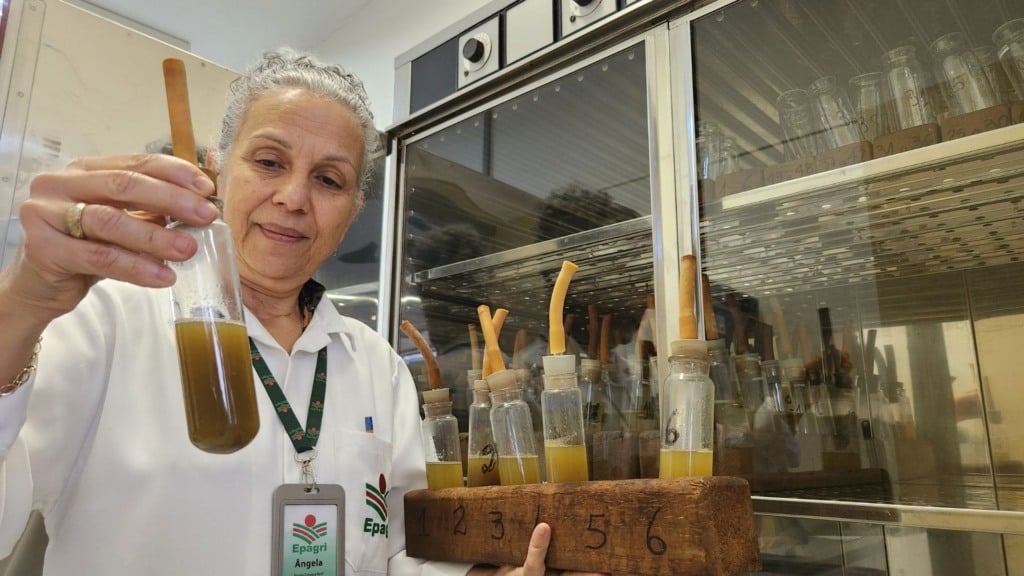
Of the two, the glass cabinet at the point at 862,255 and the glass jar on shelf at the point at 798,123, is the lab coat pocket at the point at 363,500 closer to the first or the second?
the glass cabinet at the point at 862,255

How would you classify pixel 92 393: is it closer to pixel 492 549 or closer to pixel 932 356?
pixel 492 549

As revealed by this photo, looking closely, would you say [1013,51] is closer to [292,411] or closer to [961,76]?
[961,76]

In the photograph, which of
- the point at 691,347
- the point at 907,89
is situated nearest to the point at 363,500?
the point at 691,347

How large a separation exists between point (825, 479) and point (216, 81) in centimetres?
188

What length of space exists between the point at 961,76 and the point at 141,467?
162 cm

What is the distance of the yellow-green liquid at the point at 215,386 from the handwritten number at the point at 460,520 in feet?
1.50

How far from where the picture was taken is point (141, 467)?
1.06 m

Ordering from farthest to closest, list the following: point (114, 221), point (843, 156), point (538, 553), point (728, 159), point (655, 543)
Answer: point (728, 159)
point (843, 156)
point (538, 553)
point (655, 543)
point (114, 221)

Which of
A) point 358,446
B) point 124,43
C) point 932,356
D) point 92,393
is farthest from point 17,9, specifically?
point 932,356

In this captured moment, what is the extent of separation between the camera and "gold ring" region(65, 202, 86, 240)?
26.2 inches

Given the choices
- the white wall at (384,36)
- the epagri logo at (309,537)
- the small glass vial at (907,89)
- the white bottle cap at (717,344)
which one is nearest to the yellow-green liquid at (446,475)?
the epagri logo at (309,537)

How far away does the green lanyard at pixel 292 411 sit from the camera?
3.91 feet

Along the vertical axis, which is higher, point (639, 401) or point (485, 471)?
point (639, 401)

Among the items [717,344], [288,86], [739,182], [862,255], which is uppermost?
[288,86]
